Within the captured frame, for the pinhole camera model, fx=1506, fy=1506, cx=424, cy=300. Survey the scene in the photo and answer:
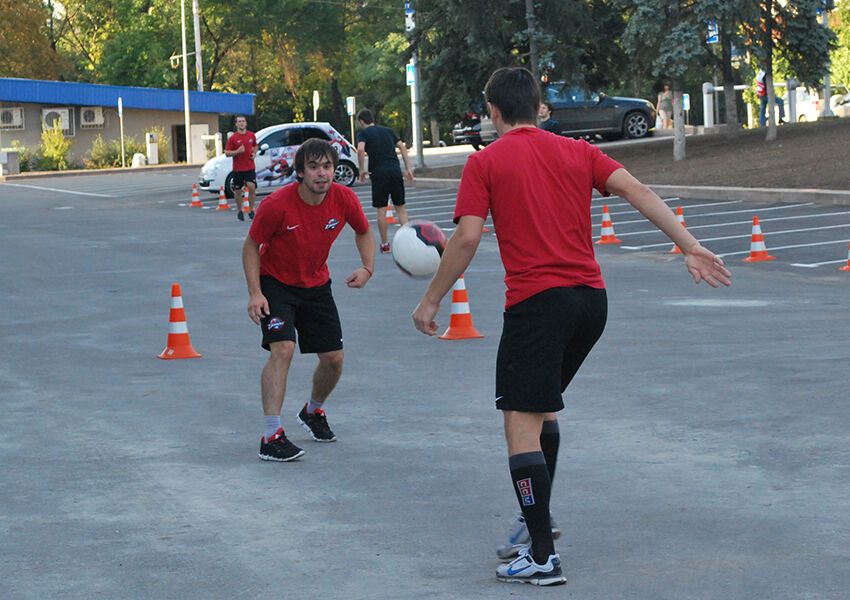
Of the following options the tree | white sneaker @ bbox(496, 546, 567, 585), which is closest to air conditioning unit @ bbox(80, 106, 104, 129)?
the tree

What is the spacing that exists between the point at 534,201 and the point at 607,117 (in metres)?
42.5

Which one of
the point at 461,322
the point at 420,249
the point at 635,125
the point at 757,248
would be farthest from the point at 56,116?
the point at 420,249

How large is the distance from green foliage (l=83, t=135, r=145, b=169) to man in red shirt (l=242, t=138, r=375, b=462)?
5369cm

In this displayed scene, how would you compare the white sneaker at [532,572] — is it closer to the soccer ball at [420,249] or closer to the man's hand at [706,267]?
the man's hand at [706,267]

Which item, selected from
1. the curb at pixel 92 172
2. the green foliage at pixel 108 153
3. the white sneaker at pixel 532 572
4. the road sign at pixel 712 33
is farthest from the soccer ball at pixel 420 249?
the green foliage at pixel 108 153

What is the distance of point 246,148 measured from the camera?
2725 cm

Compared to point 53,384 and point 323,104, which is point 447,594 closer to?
point 53,384

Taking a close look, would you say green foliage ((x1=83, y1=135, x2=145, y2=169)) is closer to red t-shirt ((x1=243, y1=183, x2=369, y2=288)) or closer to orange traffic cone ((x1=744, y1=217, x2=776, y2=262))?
orange traffic cone ((x1=744, y1=217, x2=776, y2=262))

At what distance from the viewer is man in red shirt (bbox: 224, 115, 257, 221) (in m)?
27.1

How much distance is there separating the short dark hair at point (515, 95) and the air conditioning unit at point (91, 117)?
200ft

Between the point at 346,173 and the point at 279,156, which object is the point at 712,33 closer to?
the point at 346,173

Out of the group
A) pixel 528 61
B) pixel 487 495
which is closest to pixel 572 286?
pixel 487 495

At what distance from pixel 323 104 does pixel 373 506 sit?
7767 cm

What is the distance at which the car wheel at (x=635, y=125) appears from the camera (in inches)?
1870
